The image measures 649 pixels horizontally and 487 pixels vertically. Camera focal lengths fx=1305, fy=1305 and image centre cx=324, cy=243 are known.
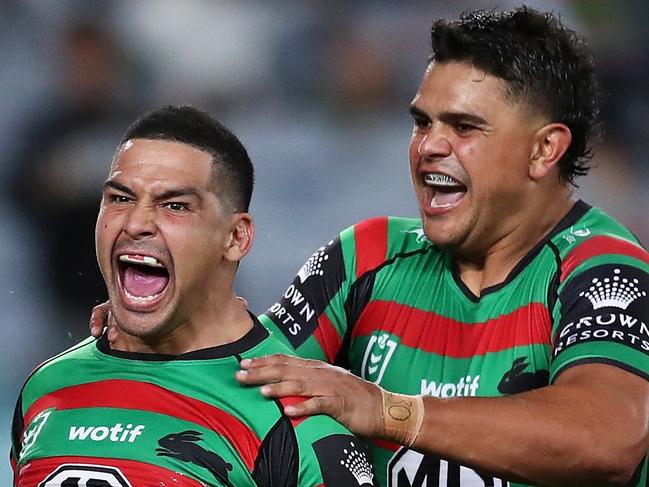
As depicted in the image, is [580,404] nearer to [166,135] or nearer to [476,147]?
[476,147]

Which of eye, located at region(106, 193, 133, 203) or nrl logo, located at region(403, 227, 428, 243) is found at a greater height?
nrl logo, located at region(403, 227, 428, 243)

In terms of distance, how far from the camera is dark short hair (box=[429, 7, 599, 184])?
3.68 m

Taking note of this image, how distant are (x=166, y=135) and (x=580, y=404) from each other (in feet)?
3.82

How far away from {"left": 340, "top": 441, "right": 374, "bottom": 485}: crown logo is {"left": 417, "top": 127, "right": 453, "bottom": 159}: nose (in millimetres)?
1074

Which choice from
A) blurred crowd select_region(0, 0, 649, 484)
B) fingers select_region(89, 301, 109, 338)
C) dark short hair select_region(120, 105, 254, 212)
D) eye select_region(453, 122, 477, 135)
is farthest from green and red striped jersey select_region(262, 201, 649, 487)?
blurred crowd select_region(0, 0, 649, 484)

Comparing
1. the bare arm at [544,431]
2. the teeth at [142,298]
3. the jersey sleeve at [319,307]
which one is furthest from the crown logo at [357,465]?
the jersey sleeve at [319,307]

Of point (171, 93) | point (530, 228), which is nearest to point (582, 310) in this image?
point (530, 228)

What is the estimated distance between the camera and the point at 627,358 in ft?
10.7

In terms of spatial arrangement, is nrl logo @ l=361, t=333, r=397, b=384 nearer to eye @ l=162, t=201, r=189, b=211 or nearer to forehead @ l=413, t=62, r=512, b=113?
forehead @ l=413, t=62, r=512, b=113

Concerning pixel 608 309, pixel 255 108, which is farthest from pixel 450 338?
pixel 255 108

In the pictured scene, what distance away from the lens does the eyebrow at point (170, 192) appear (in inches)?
115

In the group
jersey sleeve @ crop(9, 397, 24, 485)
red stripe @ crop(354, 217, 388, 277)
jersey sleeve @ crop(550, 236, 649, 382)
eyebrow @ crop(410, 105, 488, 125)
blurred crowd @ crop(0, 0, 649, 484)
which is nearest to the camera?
jersey sleeve @ crop(9, 397, 24, 485)

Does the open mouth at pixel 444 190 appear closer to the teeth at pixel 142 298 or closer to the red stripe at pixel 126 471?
the teeth at pixel 142 298

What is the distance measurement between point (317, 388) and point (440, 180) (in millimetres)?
1012
